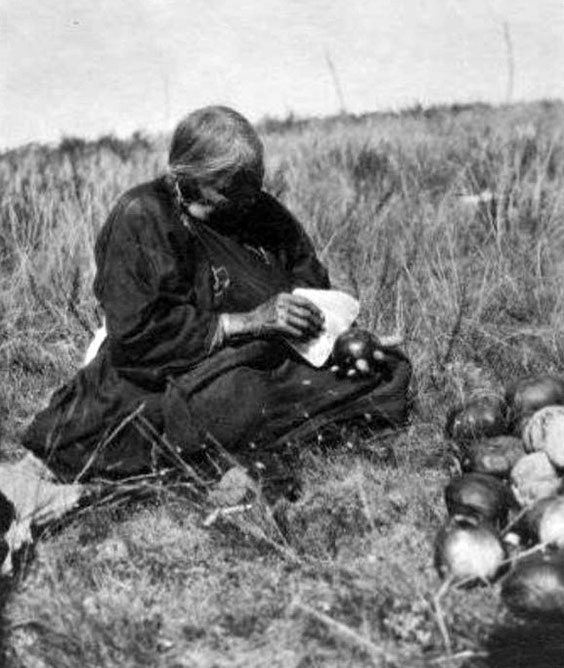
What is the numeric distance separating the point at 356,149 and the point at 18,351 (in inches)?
175

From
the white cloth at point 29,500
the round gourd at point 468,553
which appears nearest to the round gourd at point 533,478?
the round gourd at point 468,553

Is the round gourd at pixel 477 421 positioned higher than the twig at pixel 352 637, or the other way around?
the twig at pixel 352 637

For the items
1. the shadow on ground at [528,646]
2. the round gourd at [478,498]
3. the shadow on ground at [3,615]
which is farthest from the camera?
the round gourd at [478,498]

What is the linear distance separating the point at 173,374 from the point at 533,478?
1.28m

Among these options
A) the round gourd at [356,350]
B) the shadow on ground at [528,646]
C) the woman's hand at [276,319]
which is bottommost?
the shadow on ground at [528,646]

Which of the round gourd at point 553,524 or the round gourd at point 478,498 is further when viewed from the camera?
the round gourd at point 478,498

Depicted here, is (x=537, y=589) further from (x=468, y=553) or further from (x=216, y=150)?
(x=216, y=150)

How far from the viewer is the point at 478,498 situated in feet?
10.3

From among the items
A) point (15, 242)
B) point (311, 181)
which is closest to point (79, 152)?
point (311, 181)

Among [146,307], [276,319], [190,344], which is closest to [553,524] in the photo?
[276,319]

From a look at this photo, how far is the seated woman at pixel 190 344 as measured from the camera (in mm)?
3594

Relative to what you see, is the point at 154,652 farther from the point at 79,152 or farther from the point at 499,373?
the point at 79,152

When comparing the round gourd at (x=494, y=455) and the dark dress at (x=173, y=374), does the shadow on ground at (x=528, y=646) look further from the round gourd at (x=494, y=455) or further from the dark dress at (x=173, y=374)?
the dark dress at (x=173, y=374)

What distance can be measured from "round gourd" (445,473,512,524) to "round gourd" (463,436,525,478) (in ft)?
0.54
